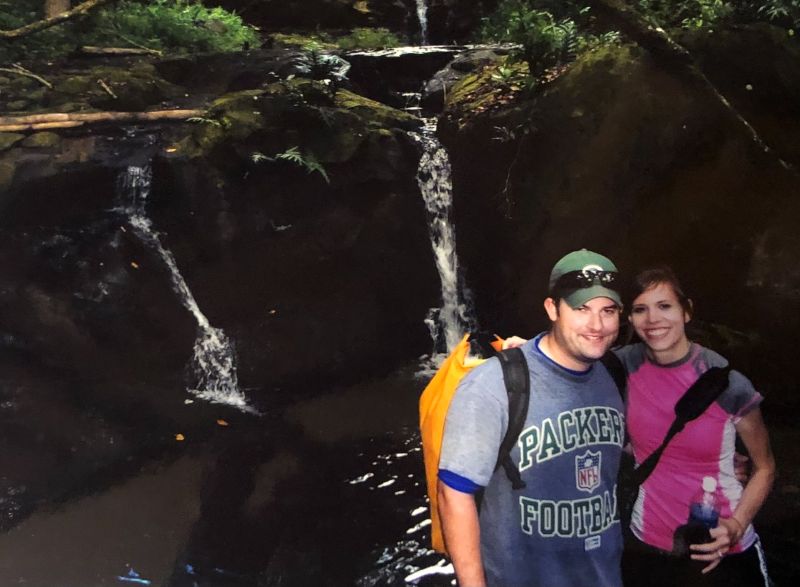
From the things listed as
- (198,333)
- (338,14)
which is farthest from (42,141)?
(338,14)

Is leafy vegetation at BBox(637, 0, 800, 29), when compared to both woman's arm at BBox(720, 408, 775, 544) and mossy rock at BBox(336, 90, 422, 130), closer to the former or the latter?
mossy rock at BBox(336, 90, 422, 130)

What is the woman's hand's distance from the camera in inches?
82.2

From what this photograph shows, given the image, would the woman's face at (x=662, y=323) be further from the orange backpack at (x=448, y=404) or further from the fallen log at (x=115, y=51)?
the fallen log at (x=115, y=51)

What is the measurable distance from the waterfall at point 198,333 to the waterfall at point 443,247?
2.37 meters

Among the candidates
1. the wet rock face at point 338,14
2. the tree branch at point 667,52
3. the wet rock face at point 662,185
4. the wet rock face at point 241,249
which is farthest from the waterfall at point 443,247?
the wet rock face at point 338,14

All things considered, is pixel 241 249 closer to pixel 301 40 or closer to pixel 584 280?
pixel 584 280

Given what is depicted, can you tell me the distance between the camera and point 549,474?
73.0 inches

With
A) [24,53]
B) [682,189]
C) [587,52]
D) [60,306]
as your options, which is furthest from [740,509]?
[24,53]

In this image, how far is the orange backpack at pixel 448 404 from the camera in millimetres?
1791

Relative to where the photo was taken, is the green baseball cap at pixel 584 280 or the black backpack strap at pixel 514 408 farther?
the green baseball cap at pixel 584 280

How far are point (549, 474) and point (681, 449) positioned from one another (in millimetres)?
625

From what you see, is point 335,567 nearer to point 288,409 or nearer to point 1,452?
point 288,409

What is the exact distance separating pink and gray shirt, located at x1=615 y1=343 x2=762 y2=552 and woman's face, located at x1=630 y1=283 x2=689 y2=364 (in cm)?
5

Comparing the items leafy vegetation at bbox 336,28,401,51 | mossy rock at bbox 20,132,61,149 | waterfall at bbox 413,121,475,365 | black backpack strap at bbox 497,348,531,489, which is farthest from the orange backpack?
leafy vegetation at bbox 336,28,401,51
